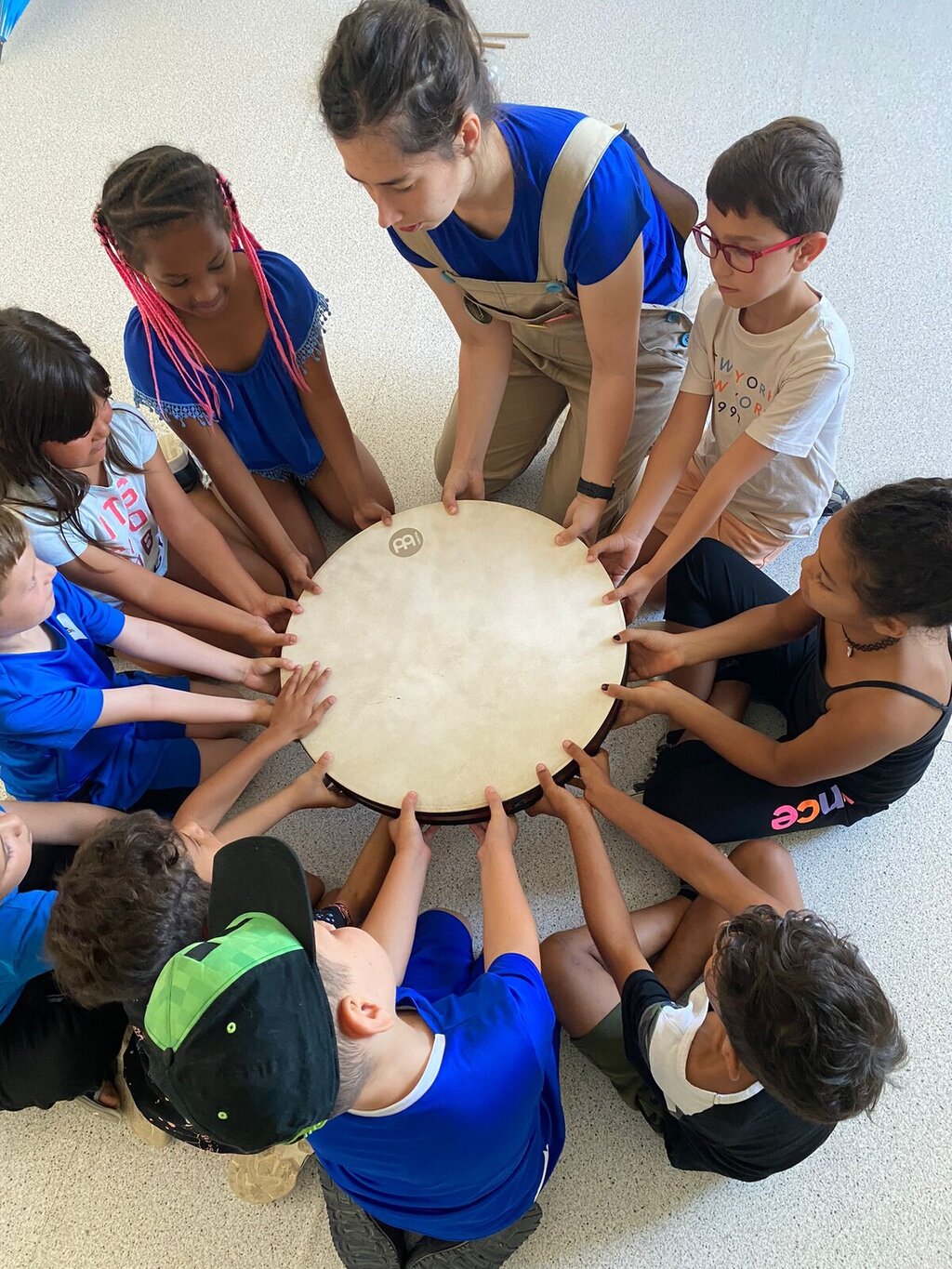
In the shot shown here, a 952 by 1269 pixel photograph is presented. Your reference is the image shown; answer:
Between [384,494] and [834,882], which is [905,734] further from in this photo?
[384,494]

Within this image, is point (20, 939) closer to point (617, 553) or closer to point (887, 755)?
point (617, 553)

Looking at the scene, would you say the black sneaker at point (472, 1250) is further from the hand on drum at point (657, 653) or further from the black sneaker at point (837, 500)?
the black sneaker at point (837, 500)

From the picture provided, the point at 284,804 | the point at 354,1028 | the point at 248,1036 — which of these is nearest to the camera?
the point at 248,1036

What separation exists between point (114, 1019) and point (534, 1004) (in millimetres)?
736

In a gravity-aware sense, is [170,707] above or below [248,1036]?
below

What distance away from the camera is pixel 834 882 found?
1512mm

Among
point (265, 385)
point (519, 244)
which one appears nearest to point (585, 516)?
point (519, 244)

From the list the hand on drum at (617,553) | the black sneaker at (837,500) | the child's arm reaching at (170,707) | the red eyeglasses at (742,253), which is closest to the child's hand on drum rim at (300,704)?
the child's arm reaching at (170,707)

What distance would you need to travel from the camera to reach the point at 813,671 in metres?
1.45

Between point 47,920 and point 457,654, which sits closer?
point 47,920

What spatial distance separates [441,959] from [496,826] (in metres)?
0.26

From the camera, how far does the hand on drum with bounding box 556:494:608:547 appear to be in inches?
60.1

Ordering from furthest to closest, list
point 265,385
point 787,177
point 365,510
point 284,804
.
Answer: point 365,510 < point 265,385 < point 284,804 < point 787,177

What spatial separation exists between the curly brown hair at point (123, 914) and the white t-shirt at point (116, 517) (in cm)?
54
